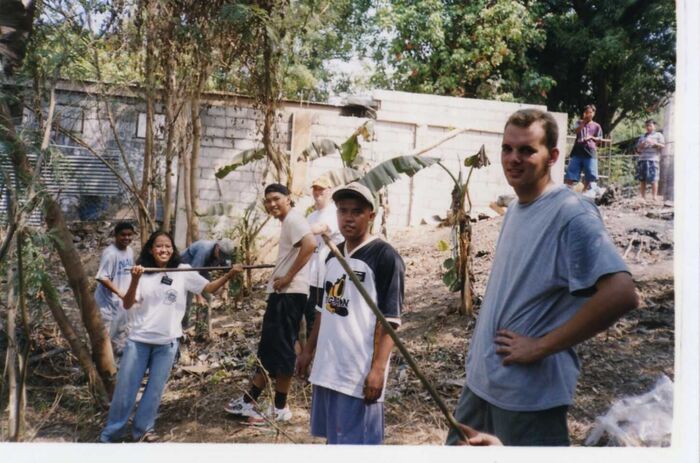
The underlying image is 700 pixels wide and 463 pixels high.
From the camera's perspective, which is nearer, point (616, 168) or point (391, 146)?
point (616, 168)

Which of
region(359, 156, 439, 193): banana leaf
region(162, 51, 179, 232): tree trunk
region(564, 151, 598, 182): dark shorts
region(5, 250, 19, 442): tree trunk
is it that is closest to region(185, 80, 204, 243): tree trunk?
region(162, 51, 179, 232): tree trunk

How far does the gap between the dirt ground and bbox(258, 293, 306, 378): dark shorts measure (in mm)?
312

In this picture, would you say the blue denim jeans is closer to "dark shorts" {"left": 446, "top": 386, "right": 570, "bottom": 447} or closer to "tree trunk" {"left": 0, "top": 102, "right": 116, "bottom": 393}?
"tree trunk" {"left": 0, "top": 102, "right": 116, "bottom": 393}

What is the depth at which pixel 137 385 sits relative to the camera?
2947mm

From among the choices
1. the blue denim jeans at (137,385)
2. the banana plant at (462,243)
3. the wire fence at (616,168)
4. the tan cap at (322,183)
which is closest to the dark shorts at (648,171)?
the wire fence at (616,168)

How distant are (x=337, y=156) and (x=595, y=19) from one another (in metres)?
3.28

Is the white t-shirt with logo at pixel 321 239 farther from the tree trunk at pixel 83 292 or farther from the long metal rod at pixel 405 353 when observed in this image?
the long metal rod at pixel 405 353

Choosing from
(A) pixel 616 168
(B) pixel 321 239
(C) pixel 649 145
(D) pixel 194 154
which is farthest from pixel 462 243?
(D) pixel 194 154

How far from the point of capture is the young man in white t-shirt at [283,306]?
3.19 m

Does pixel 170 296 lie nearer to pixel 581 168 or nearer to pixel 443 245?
pixel 443 245

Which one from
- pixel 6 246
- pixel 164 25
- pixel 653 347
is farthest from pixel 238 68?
pixel 653 347

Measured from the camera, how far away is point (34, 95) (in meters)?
2.90

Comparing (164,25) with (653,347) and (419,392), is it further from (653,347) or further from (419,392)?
(653,347)

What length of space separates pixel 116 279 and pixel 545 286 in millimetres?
2704
